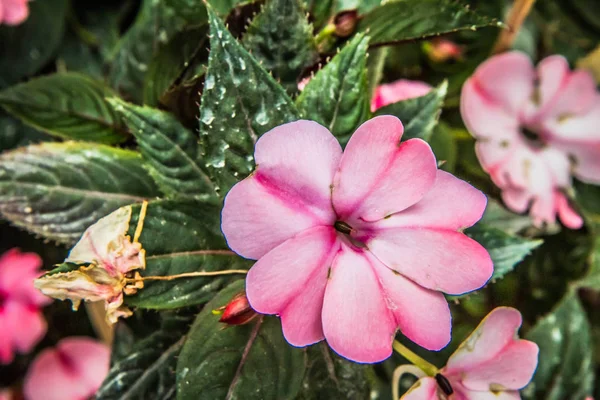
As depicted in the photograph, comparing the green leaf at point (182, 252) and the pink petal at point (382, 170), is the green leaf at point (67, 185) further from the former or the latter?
the pink petal at point (382, 170)

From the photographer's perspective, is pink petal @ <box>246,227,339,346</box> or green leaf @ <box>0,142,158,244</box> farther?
green leaf @ <box>0,142,158,244</box>

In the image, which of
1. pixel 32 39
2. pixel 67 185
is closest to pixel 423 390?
pixel 67 185

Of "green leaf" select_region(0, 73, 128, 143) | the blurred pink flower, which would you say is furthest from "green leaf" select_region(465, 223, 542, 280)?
the blurred pink flower

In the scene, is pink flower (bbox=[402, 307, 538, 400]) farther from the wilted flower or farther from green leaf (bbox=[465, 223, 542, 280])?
the wilted flower

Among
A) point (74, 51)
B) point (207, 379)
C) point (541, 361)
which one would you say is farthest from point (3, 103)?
point (541, 361)

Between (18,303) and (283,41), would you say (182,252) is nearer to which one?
(283,41)

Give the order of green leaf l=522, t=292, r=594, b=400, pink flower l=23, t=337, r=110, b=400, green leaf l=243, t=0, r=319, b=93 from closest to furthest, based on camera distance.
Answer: green leaf l=243, t=0, r=319, b=93
green leaf l=522, t=292, r=594, b=400
pink flower l=23, t=337, r=110, b=400
